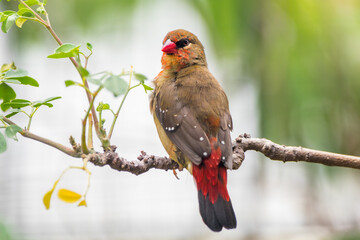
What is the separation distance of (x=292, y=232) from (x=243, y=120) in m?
2.02

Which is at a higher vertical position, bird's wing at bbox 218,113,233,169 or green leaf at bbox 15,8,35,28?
green leaf at bbox 15,8,35,28

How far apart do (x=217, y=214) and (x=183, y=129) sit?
54 centimetres

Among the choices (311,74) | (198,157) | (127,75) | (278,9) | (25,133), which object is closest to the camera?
(127,75)

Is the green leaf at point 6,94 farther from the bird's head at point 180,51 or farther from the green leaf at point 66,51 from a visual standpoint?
the bird's head at point 180,51

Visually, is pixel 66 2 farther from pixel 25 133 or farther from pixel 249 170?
pixel 25 133

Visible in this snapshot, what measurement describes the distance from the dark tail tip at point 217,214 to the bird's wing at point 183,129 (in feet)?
0.69

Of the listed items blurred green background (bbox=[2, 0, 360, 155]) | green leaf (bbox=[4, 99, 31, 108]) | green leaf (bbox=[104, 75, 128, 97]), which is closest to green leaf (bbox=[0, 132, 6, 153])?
green leaf (bbox=[4, 99, 31, 108])

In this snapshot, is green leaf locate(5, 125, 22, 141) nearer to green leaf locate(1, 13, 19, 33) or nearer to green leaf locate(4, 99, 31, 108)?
green leaf locate(4, 99, 31, 108)

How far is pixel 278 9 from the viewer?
20.1 feet

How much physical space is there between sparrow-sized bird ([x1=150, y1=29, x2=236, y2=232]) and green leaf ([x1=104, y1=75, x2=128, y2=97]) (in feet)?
3.49

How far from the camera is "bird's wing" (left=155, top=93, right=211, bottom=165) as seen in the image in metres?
2.36

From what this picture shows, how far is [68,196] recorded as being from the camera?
4.51 feet

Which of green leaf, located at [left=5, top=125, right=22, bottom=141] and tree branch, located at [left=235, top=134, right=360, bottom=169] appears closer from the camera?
green leaf, located at [left=5, top=125, right=22, bottom=141]

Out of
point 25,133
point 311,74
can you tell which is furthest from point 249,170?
point 25,133
